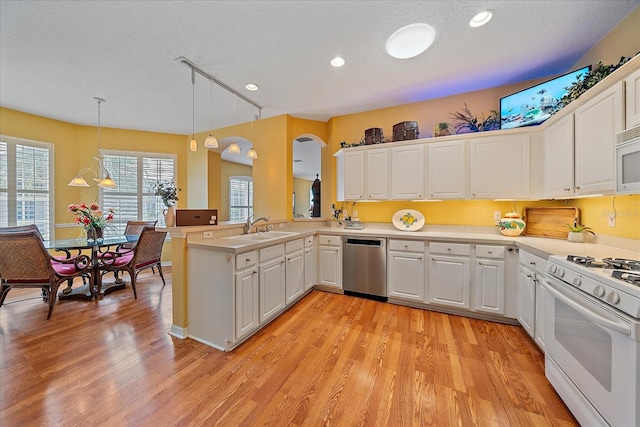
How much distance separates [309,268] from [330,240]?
49 centimetres

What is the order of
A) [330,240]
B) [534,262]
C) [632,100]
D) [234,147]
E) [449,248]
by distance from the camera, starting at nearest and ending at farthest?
[632,100] → [534,262] → [449,248] → [234,147] → [330,240]

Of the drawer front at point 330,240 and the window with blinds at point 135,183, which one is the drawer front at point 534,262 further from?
the window with blinds at point 135,183

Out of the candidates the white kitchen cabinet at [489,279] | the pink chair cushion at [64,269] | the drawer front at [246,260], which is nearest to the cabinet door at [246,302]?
the drawer front at [246,260]

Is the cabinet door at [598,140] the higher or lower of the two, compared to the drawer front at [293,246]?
higher

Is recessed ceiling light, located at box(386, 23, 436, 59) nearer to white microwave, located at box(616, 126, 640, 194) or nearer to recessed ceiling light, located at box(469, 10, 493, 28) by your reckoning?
recessed ceiling light, located at box(469, 10, 493, 28)

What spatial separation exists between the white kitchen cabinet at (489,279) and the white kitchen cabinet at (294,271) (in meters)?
2.04

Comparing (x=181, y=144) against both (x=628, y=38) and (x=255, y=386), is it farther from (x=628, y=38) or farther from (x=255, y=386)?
(x=628, y=38)

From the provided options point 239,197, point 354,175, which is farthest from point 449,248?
point 239,197

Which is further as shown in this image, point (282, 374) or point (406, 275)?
point (406, 275)

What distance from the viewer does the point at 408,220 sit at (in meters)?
3.35

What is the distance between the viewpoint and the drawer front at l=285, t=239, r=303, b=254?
2819 millimetres

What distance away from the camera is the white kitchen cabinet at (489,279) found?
2.49 m

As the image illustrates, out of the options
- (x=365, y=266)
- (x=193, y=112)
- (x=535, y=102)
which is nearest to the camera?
(x=535, y=102)

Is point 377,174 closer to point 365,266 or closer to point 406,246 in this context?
point 406,246
